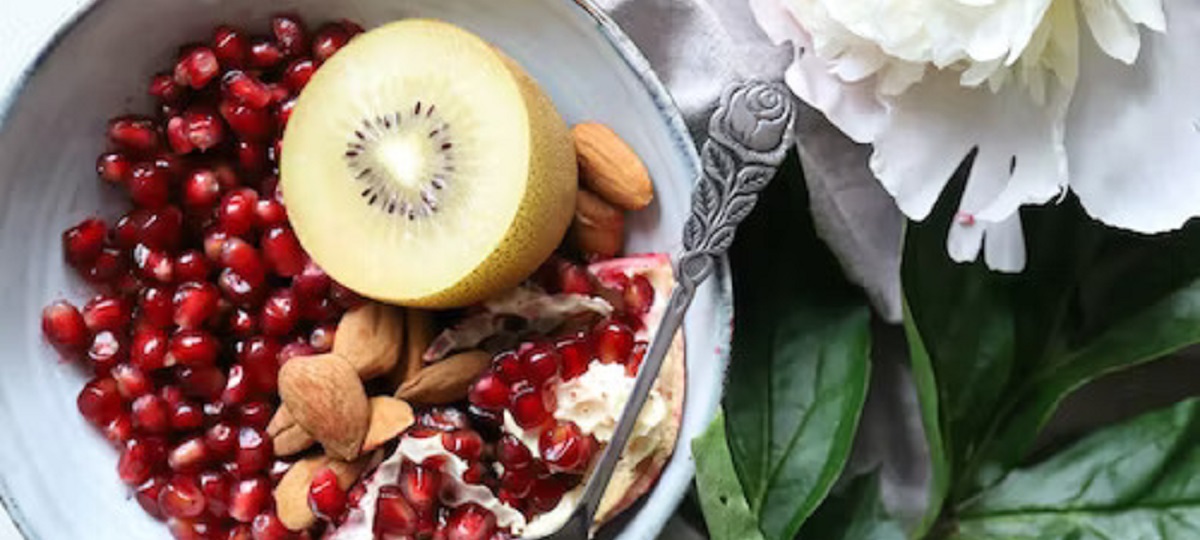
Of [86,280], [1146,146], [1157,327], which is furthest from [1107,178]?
[86,280]

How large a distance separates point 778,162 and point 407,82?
197mm

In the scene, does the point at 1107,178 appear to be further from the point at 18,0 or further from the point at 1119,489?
the point at 18,0

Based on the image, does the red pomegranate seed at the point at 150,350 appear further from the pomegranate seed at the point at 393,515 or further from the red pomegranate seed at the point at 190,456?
the pomegranate seed at the point at 393,515

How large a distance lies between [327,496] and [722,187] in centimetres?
26

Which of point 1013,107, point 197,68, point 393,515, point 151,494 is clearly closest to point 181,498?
point 151,494

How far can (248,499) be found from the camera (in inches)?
37.7

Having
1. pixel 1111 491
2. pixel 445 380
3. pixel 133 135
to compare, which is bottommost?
pixel 1111 491

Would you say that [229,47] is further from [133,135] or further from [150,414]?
[150,414]

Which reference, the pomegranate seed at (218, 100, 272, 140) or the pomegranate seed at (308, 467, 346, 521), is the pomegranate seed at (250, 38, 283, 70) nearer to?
the pomegranate seed at (218, 100, 272, 140)

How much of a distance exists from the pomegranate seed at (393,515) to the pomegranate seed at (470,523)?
Answer: 0.07 feet

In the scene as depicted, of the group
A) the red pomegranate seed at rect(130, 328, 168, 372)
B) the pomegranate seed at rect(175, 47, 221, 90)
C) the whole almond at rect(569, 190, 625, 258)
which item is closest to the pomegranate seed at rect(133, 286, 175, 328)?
the red pomegranate seed at rect(130, 328, 168, 372)

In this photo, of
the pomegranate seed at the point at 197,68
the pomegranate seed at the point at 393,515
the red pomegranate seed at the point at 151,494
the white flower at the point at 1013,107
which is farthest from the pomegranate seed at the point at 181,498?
the white flower at the point at 1013,107

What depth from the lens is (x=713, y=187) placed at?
90 centimetres

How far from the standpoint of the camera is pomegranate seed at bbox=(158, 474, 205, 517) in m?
0.96
